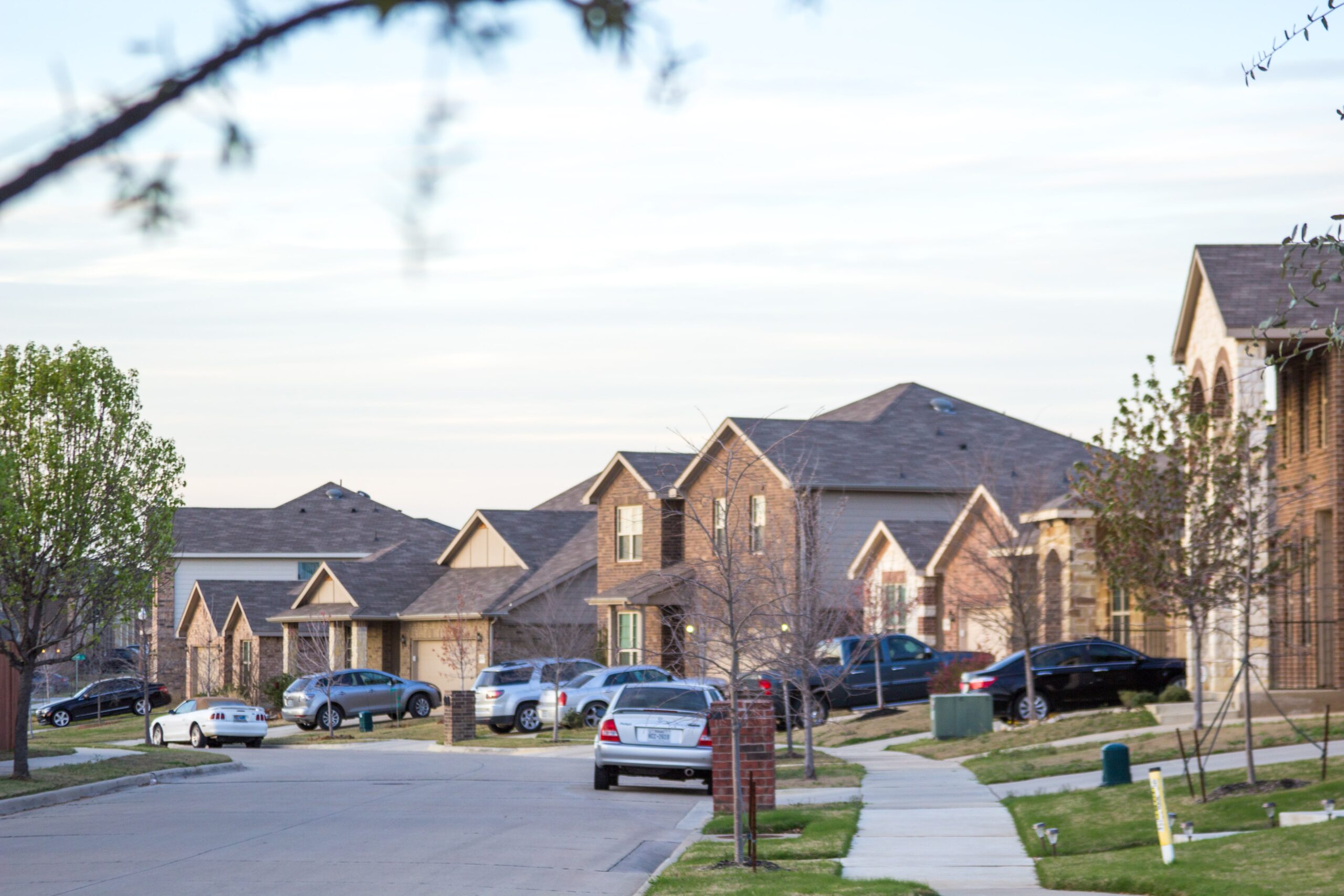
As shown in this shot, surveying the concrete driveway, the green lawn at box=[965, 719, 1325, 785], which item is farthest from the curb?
the green lawn at box=[965, 719, 1325, 785]

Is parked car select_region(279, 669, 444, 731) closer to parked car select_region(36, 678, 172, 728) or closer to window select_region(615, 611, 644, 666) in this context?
window select_region(615, 611, 644, 666)

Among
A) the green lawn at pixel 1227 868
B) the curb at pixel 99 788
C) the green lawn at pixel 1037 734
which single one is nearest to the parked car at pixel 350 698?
the curb at pixel 99 788

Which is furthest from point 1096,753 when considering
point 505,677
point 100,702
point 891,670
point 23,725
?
point 100,702

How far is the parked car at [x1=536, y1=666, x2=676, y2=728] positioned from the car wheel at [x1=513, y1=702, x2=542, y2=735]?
34 centimetres

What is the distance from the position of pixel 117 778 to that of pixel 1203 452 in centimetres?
1728

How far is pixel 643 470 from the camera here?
49562mm

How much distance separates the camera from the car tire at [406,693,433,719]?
153ft

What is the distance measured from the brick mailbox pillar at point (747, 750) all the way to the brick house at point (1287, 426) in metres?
9.35

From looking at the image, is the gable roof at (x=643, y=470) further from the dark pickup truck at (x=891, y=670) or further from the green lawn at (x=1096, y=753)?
the green lawn at (x=1096, y=753)

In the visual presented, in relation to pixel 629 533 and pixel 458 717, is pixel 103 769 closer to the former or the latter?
pixel 458 717

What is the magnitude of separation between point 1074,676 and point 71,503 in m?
18.0

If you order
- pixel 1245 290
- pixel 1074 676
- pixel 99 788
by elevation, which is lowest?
pixel 99 788

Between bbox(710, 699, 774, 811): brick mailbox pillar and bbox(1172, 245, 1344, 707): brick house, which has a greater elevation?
bbox(1172, 245, 1344, 707): brick house

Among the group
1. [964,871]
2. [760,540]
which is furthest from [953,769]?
[760,540]
